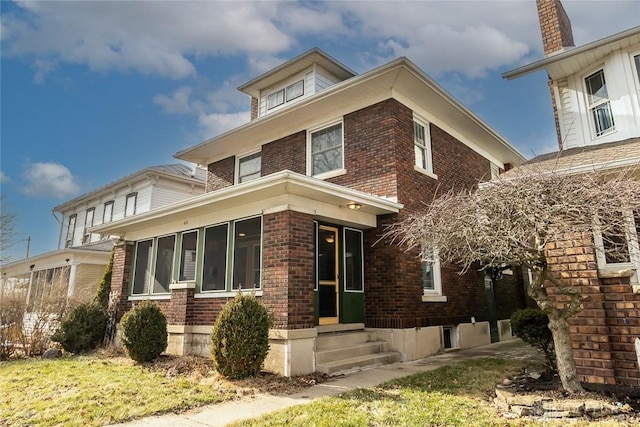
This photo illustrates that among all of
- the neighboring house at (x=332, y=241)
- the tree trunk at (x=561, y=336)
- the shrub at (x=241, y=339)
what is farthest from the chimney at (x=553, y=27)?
the shrub at (x=241, y=339)

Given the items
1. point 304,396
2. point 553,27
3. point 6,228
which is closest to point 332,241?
point 304,396

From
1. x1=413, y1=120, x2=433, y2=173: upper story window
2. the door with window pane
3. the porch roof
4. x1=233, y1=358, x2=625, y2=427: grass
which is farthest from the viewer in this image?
x1=413, y1=120, x2=433, y2=173: upper story window

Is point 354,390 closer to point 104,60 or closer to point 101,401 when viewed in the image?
point 101,401

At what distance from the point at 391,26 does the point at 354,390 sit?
921 centimetres

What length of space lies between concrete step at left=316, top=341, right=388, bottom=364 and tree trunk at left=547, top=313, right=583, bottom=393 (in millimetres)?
3885

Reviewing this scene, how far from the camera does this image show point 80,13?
31.4 feet

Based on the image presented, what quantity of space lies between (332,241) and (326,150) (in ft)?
9.84

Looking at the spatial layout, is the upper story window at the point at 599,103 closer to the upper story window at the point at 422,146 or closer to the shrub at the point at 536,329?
the upper story window at the point at 422,146

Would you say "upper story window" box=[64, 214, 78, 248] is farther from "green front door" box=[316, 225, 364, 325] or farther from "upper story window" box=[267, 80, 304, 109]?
"green front door" box=[316, 225, 364, 325]

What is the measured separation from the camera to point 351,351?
309 inches

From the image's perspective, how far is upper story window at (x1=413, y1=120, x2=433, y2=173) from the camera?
10344 mm

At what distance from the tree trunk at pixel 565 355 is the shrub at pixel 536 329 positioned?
164 cm

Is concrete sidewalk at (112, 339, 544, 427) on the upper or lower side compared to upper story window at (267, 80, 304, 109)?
lower

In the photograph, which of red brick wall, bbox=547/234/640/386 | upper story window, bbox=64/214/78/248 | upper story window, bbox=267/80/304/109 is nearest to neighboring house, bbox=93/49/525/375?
upper story window, bbox=267/80/304/109
